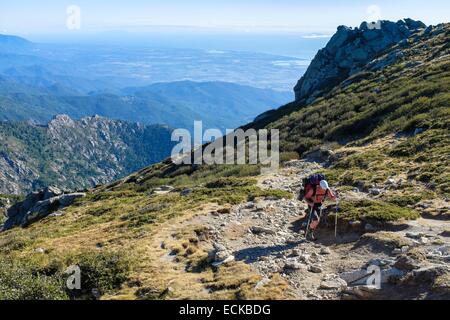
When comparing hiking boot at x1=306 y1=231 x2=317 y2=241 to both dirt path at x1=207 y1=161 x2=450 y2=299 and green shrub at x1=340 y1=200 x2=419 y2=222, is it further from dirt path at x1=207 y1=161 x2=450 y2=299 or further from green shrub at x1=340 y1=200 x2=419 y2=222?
green shrub at x1=340 y1=200 x2=419 y2=222

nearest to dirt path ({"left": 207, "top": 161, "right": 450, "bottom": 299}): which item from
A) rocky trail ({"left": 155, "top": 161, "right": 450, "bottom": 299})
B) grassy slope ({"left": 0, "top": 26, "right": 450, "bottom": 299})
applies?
rocky trail ({"left": 155, "top": 161, "right": 450, "bottom": 299})

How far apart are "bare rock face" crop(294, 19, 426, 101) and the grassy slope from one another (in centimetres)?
3603

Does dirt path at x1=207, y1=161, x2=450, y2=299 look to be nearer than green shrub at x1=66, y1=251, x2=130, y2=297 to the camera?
Yes

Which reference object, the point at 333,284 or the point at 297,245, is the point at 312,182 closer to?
the point at 297,245

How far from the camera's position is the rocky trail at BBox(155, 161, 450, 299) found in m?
10.3

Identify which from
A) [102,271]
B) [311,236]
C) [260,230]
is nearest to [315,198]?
[311,236]

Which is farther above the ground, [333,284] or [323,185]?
[323,185]

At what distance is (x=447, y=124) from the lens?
2569 cm

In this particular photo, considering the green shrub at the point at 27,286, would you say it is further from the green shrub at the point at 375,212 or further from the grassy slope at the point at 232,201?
the green shrub at the point at 375,212

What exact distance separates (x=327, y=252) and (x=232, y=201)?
8.12 m

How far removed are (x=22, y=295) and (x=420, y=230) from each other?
1210 centimetres

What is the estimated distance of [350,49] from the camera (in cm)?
8244

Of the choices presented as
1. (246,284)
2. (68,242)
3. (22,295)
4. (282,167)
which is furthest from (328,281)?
(282,167)

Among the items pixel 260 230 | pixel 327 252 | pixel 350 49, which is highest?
pixel 350 49
